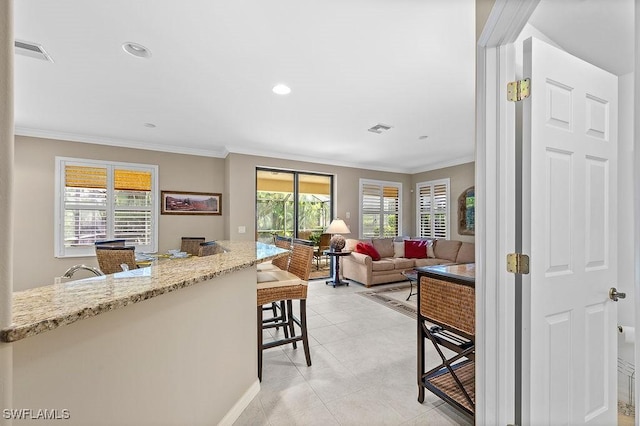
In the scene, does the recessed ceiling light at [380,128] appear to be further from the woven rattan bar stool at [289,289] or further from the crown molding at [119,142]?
the crown molding at [119,142]

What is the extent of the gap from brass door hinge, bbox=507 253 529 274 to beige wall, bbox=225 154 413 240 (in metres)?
4.40

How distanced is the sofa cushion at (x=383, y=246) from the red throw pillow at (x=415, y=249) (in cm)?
32

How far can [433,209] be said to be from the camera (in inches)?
255

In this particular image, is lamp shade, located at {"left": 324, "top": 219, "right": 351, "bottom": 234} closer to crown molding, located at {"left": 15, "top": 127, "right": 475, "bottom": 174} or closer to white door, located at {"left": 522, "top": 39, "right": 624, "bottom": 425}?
crown molding, located at {"left": 15, "top": 127, "right": 475, "bottom": 174}

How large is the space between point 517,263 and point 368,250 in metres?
4.09

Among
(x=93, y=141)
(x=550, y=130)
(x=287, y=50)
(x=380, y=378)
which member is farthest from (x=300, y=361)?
(x=93, y=141)

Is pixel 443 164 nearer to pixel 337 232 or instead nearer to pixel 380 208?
pixel 380 208

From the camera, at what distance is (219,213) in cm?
520

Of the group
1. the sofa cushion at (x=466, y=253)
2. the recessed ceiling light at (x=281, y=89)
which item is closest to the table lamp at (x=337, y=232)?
the sofa cushion at (x=466, y=253)

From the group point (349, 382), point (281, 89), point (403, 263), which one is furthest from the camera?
point (403, 263)

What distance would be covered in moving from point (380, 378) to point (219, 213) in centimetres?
416

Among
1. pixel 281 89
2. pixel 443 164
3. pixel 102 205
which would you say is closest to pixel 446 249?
pixel 443 164

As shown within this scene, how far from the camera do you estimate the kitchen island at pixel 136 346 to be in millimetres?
720

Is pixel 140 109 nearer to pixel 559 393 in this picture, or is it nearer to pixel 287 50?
pixel 287 50
